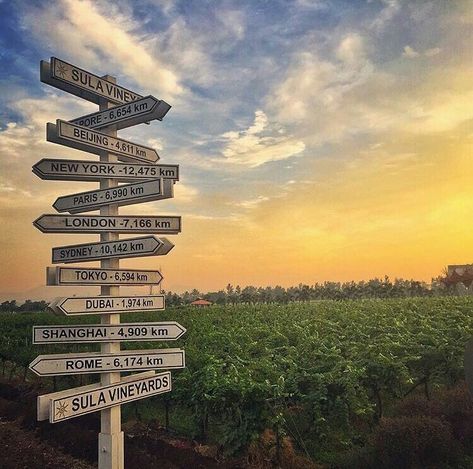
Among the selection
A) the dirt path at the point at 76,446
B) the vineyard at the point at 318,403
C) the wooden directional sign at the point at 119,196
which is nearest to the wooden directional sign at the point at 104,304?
the wooden directional sign at the point at 119,196

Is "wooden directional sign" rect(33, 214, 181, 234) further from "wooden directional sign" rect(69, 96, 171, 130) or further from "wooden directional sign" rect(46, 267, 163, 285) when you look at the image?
"wooden directional sign" rect(69, 96, 171, 130)

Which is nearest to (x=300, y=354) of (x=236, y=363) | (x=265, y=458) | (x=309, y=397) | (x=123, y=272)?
(x=236, y=363)

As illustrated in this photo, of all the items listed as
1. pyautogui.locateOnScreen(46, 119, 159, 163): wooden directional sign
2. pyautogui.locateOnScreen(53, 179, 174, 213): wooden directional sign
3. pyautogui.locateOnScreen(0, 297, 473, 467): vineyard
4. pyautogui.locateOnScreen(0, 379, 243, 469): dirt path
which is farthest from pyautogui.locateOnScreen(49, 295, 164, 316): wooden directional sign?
pyautogui.locateOnScreen(0, 297, 473, 467): vineyard

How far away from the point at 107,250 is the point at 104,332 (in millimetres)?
1318

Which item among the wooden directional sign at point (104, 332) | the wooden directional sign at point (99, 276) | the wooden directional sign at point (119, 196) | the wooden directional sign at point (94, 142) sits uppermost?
the wooden directional sign at point (94, 142)

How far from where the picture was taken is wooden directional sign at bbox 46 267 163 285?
7.24 m

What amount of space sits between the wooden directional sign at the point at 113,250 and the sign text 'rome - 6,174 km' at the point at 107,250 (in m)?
0.02

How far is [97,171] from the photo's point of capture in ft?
26.4

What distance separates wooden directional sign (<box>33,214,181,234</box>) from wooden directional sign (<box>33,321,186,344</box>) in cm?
154

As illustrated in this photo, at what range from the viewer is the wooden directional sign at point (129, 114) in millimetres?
8172

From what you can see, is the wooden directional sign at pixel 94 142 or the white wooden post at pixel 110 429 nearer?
the white wooden post at pixel 110 429

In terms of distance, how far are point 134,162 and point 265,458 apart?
7883mm

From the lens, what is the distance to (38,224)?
7539 millimetres

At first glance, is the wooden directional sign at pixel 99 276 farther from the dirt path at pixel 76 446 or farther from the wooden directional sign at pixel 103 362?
the dirt path at pixel 76 446
